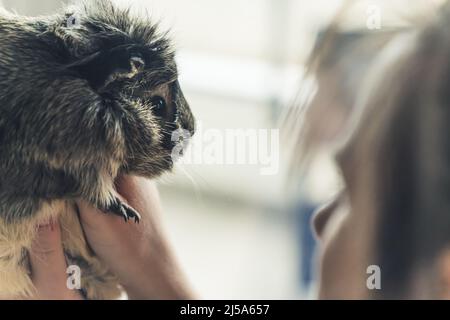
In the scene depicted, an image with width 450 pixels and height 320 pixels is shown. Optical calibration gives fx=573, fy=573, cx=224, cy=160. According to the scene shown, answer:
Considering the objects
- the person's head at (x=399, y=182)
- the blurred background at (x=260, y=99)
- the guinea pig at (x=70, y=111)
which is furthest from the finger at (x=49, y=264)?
the person's head at (x=399, y=182)

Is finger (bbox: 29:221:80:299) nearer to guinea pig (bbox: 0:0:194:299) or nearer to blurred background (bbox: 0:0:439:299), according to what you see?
guinea pig (bbox: 0:0:194:299)

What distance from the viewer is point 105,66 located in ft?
1.82

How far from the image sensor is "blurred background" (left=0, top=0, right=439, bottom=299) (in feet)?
2.21

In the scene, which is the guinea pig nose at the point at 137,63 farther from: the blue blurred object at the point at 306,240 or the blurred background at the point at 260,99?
the blue blurred object at the point at 306,240

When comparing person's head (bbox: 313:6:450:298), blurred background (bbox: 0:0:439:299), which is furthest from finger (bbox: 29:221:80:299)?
person's head (bbox: 313:6:450:298)

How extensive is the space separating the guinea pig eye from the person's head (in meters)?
0.21

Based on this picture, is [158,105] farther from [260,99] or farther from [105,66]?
[260,99]

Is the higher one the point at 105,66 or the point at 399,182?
the point at 105,66

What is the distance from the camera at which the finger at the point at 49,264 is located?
0.59 metres

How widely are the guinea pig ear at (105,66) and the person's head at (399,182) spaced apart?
27 centimetres

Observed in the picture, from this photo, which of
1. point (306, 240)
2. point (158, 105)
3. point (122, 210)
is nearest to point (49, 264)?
point (122, 210)

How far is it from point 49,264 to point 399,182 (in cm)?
39

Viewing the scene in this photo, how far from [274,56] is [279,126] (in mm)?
138

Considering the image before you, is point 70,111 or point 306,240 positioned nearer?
point 70,111
